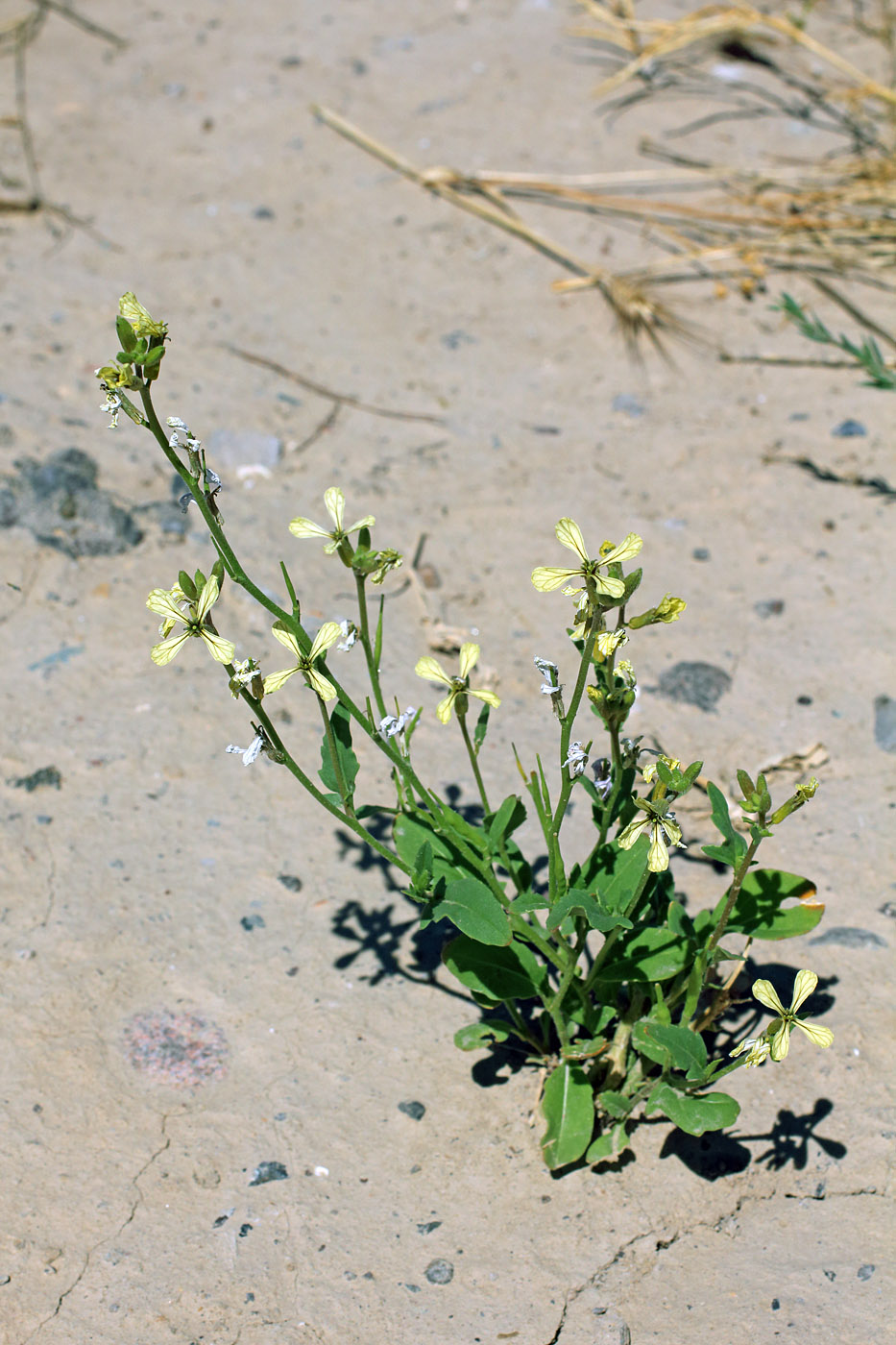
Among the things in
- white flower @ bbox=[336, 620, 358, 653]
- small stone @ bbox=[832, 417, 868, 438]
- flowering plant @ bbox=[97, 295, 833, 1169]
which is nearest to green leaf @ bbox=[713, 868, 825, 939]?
A: flowering plant @ bbox=[97, 295, 833, 1169]

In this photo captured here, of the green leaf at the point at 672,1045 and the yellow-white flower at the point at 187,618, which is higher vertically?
the yellow-white flower at the point at 187,618

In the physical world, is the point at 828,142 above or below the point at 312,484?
above

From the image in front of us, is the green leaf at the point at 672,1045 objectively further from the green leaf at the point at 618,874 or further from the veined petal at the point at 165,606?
the veined petal at the point at 165,606

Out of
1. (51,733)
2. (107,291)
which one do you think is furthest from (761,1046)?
(107,291)

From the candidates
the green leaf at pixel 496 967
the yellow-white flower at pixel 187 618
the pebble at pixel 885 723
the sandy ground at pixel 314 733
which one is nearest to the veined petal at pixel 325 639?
the yellow-white flower at pixel 187 618

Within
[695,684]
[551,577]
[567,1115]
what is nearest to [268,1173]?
[567,1115]

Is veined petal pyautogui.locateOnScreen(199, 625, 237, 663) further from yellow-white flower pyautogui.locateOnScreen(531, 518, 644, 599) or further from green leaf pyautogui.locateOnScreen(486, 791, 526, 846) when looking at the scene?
green leaf pyautogui.locateOnScreen(486, 791, 526, 846)

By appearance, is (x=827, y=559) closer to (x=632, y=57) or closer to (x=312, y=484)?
(x=312, y=484)
